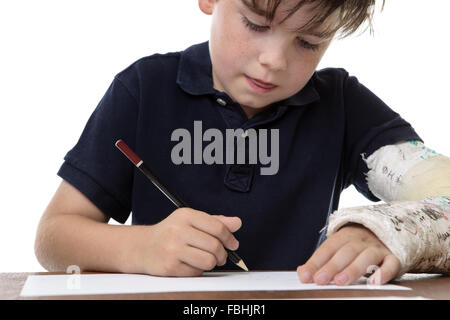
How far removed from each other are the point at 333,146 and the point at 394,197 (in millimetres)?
129

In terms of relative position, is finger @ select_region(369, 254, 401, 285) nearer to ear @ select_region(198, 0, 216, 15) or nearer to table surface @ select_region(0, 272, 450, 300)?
table surface @ select_region(0, 272, 450, 300)

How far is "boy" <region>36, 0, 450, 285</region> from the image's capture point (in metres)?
0.71

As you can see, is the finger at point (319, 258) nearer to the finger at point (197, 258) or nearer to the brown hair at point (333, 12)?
the finger at point (197, 258)

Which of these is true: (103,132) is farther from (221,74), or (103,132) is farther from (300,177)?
(300,177)

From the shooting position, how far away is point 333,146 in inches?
36.3

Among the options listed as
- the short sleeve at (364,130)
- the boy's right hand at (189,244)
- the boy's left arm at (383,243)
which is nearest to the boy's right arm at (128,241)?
the boy's right hand at (189,244)

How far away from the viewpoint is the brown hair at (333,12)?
27.3 inches

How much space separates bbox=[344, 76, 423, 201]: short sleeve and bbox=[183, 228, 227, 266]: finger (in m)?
0.38

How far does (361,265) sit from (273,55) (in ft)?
0.93

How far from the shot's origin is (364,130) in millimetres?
928

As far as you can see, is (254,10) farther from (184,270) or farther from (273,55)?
(184,270)

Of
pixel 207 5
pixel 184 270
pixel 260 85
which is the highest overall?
pixel 207 5

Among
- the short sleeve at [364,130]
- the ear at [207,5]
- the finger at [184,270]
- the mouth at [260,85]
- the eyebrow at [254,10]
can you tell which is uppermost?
the ear at [207,5]

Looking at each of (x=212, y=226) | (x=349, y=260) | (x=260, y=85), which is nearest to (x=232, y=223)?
(x=212, y=226)
